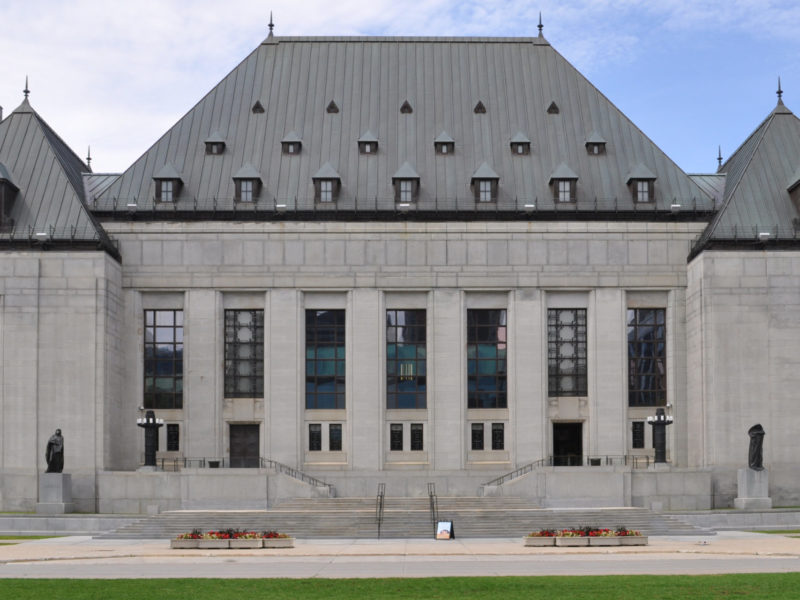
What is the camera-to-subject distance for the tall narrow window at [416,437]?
6519cm

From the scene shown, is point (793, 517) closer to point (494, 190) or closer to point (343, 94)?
point (494, 190)

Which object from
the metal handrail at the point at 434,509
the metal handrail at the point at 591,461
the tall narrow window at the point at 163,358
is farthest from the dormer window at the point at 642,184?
the tall narrow window at the point at 163,358

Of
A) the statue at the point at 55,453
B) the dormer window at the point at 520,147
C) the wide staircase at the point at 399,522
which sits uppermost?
the dormer window at the point at 520,147

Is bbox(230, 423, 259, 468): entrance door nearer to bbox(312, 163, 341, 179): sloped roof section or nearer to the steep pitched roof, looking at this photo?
the steep pitched roof

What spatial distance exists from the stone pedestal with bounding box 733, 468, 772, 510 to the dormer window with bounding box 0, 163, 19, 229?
3974cm

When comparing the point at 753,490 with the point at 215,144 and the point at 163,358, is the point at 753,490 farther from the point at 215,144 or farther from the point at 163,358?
the point at 215,144

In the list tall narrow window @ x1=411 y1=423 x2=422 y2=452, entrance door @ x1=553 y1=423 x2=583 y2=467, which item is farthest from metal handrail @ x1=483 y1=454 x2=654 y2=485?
tall narrow window @ x1=411 y1=423 x2=422 y2=452

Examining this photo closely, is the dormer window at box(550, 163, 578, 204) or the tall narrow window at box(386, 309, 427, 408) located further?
the dormer window at box(550, 163, 578, 204)

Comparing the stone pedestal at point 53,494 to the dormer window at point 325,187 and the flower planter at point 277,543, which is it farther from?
the dormer window at point 325,187

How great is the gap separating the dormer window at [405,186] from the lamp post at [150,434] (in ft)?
58.6

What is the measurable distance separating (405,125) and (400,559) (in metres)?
38.1

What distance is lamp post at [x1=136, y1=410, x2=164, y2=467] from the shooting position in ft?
197

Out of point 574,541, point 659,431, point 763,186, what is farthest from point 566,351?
point 574,541

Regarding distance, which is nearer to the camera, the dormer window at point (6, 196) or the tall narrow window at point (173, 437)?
the dormer window at point (6, 196)
